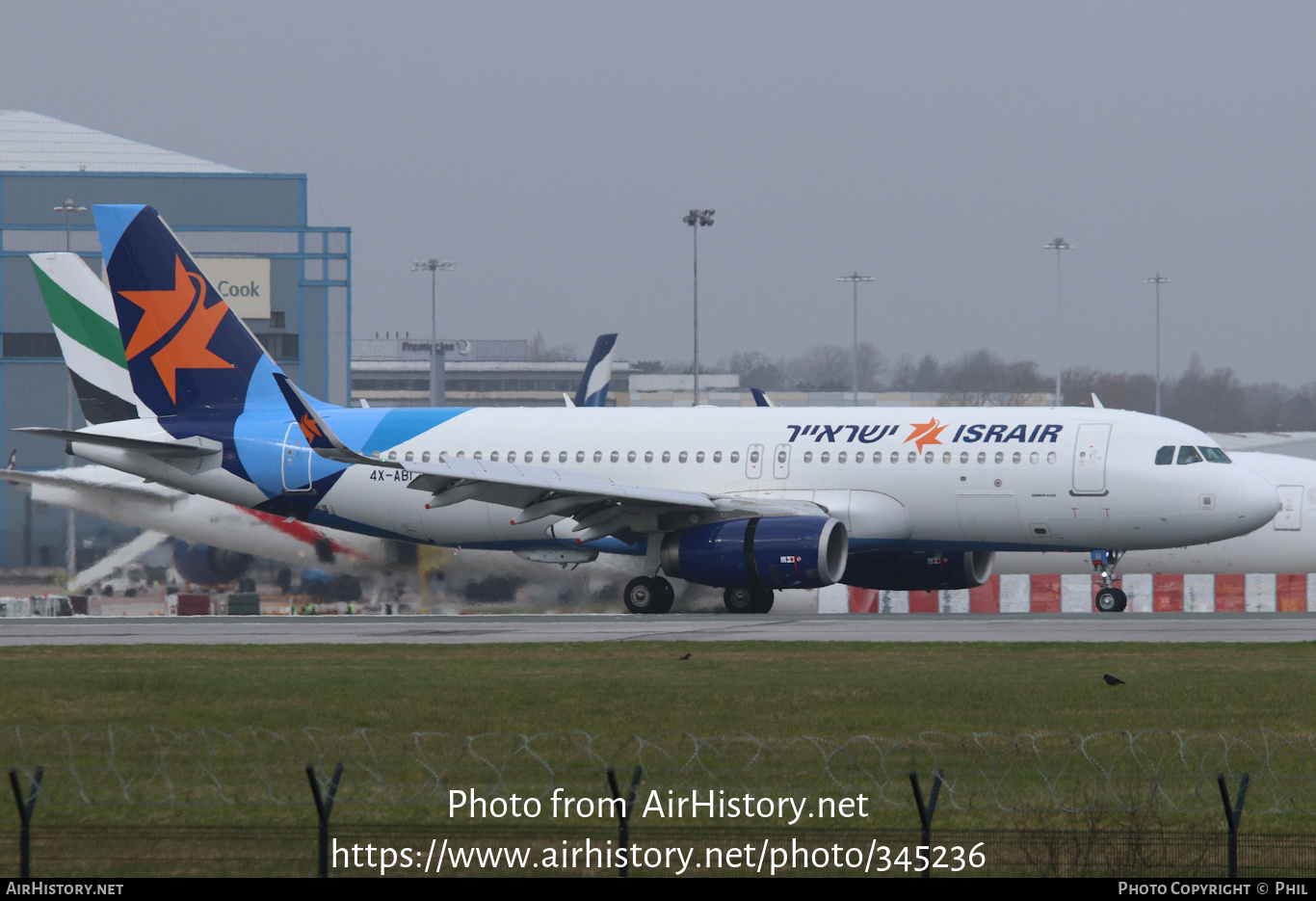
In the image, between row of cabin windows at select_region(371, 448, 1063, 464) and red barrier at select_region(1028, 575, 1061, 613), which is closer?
row of cabin windows at select_region(371, 448, 1063, 464)

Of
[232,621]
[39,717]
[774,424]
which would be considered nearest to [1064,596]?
[774,424]

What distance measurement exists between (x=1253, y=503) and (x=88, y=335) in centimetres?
2713

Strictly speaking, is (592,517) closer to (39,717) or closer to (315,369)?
(39,717)

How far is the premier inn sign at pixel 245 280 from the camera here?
262 feet

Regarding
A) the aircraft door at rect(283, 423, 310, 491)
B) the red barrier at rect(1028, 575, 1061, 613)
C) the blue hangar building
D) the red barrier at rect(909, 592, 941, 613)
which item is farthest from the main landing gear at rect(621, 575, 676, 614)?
the blue hangar building

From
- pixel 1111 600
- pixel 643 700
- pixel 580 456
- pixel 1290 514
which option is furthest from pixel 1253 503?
→ pixel 643 700

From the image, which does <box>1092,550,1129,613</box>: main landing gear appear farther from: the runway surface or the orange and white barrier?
the orange and white barrier

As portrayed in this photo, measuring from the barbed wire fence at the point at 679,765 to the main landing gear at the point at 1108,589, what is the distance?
63.2 ft

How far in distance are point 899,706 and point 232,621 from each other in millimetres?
20770

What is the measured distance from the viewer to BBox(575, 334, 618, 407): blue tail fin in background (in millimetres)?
60906

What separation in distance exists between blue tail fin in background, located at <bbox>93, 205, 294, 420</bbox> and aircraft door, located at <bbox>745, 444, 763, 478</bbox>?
1079 centimetres

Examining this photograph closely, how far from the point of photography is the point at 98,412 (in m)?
A: 41.1

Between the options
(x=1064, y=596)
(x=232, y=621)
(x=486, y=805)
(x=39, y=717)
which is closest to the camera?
(x=486, y=805)

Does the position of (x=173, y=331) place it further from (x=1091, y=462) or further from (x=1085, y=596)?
(x=1085, y=596)
